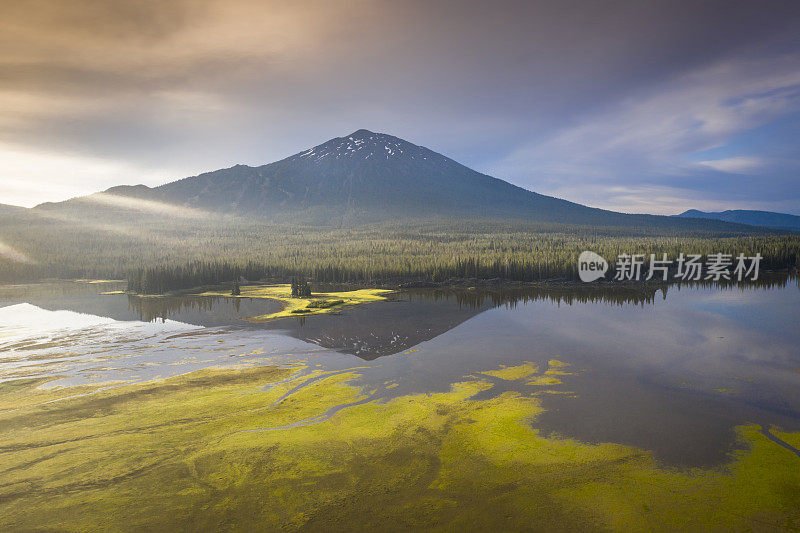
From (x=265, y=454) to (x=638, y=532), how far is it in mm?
9768

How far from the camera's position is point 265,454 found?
488 inches

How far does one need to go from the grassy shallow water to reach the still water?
1506mm

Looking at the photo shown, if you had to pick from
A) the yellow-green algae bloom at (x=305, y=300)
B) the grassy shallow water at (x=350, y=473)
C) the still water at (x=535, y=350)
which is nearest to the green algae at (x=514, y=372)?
the still water at (x=535, y=350)

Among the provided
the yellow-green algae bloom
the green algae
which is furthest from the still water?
the yellow-green algae bloom

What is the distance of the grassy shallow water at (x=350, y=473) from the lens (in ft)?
31.4

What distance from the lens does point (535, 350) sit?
25109 millimetres

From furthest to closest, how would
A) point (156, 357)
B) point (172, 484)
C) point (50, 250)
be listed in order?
point (50, 250) → point (156, 357) → point (172, 484)

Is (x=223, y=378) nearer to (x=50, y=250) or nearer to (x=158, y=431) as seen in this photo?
(x=158, y=431)

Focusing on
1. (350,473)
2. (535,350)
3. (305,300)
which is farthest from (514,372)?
(305,300)

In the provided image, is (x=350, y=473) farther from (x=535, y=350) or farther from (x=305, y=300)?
(x=305, y=300)

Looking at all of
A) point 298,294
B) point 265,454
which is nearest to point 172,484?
point 265,454

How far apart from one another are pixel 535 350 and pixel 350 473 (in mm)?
16739

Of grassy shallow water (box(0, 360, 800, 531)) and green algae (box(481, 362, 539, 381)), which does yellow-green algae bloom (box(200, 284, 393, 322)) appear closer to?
green algae (box(481, 362, 539, 381))

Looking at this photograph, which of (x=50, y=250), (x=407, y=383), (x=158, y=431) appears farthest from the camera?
(x=50, y=250)
